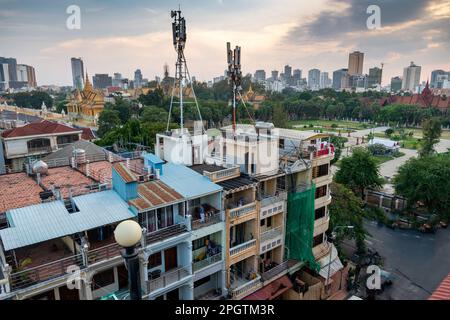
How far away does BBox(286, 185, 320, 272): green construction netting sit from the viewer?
70.5 feet

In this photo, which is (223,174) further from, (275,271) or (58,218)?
(58,218)

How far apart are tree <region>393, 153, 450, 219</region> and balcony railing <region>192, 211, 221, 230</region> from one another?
86.0ft

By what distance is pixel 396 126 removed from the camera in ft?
343

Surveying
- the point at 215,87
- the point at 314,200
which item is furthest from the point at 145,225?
the point at 215,87

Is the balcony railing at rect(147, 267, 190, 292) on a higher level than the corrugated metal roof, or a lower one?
lower

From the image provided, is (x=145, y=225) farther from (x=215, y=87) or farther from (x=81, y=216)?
(x=215, y=87)

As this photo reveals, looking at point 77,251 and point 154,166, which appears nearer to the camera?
point 77,251

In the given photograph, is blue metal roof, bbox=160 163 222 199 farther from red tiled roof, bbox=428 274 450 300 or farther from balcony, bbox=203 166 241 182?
red tiled roof, bbox=428 274 450 300

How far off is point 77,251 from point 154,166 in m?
6.05

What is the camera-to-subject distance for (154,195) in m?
16.4

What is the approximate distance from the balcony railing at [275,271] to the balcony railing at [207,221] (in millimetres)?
5302

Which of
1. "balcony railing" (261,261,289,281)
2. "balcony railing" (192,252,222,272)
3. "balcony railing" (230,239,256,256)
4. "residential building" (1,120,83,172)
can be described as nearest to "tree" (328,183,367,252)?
"balcony railing" (261,261,289,281)
